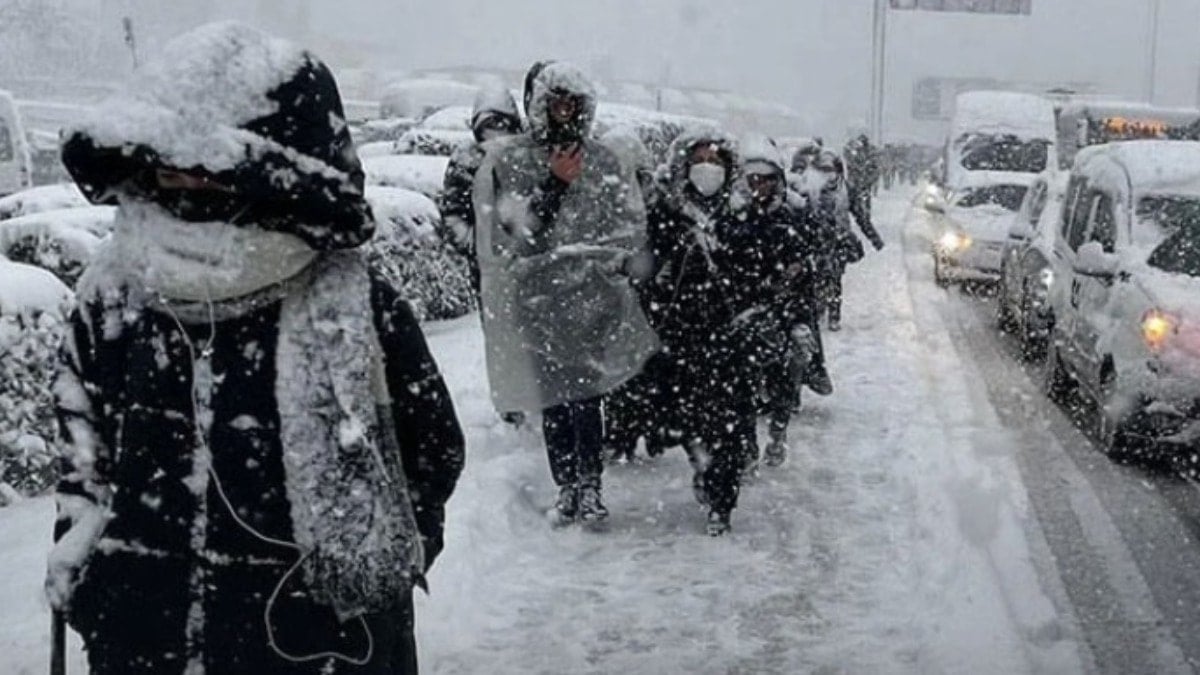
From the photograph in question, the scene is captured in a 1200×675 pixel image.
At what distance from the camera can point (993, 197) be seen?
1878 centimetres

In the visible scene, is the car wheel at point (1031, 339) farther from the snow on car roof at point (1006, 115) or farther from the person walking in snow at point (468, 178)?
the snow on car roof at point (1006, 115)

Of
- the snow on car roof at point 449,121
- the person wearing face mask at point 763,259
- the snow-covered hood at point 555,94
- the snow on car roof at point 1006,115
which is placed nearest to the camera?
the snow-covered hood at point 555,94

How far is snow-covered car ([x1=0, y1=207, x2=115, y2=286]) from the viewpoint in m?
9.62

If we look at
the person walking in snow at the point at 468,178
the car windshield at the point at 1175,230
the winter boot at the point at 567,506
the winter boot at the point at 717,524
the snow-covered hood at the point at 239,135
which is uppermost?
the snow-covered hood at the point at 239,135

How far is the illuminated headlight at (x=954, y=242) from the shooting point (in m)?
18.1

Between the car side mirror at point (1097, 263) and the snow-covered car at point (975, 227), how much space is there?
28.2 ft

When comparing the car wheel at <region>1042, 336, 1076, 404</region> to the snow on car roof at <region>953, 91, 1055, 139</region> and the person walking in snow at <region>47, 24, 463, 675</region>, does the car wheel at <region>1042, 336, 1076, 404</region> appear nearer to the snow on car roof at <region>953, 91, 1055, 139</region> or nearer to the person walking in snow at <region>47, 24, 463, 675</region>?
the person walking in snow at <region>47, 24, 463, 675</region>

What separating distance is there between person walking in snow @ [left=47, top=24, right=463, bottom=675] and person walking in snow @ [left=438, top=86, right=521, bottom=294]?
13.8ft

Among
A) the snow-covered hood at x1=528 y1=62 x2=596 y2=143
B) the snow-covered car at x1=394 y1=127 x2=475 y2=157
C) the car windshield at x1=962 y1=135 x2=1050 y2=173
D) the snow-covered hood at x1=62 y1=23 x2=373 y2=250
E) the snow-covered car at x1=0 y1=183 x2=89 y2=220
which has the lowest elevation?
the car windshield at x1=962 y1=135 x2=1050 y2=173

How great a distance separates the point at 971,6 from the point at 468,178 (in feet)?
112

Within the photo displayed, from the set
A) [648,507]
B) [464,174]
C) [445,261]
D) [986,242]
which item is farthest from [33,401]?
[986,242]

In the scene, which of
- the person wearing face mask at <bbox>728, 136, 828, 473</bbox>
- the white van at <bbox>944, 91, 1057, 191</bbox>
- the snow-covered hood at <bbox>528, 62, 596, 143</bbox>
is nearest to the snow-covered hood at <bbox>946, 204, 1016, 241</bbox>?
the white van at <bbox>944, 91, 1057, 191</bbox>

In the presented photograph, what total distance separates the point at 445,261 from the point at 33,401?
628 cm

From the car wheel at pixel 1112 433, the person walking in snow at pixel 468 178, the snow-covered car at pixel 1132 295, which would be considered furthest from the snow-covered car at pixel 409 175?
the car wheel at pixel 1112 433
